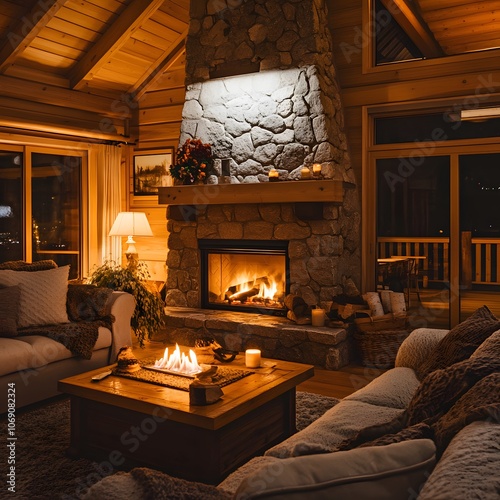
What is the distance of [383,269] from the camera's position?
5.71 metres

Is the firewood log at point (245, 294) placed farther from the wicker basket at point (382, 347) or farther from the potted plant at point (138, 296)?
the wicker basket at point (382, 347)

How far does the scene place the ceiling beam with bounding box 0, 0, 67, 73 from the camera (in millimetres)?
5285

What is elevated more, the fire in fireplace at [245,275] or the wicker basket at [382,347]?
the fire in fireplace at [245,275]

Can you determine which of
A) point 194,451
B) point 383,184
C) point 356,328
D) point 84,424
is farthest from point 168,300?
point 194,451

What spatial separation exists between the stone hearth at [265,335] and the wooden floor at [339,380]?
116mm

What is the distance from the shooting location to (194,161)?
5785 mm

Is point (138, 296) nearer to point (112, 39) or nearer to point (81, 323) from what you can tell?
point (81, 323)

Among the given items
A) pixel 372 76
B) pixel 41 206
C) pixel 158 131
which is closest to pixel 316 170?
pixel 372 76

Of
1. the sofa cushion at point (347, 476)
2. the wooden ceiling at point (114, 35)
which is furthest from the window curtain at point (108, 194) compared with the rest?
the sofa cushion at point (347, 476)

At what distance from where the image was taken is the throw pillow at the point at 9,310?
3.87 meters

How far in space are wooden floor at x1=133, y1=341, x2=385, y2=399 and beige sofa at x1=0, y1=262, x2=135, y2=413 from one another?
357 millimetres

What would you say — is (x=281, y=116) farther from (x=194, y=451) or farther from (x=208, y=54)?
(x=194, y=451)

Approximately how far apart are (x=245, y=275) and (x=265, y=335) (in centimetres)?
94

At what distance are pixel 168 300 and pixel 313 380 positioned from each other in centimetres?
222
